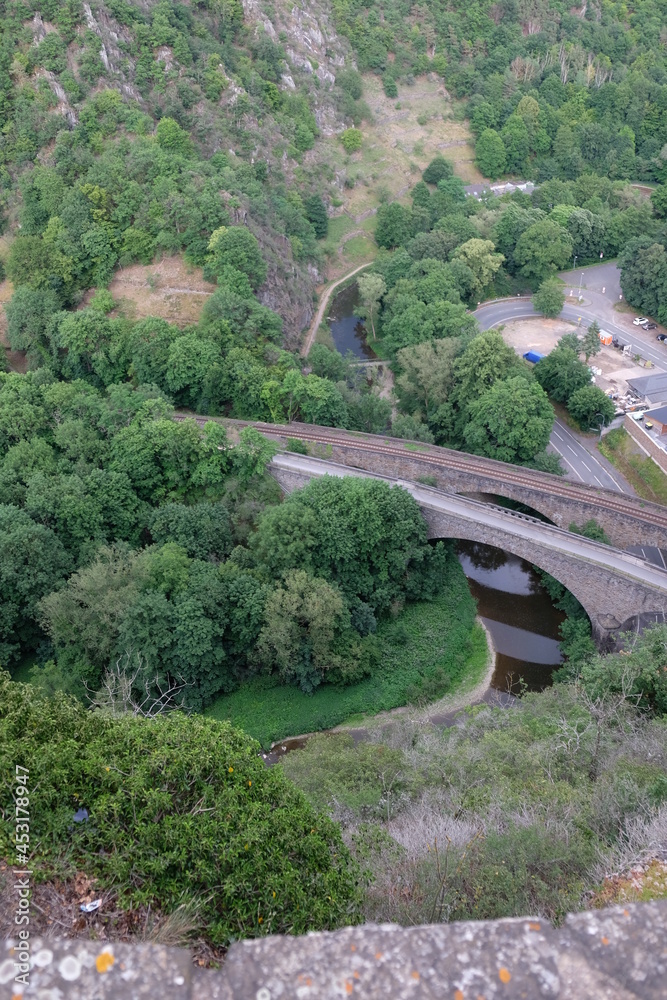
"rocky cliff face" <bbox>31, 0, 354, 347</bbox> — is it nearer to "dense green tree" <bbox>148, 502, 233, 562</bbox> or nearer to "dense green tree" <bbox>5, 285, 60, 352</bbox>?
"dense green tree" <bbox>5, 285, 60, 352</bbox>

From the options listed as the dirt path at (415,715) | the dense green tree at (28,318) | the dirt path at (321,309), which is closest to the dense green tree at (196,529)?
the dirt path at (415,715)

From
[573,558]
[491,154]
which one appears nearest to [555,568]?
[573,558]

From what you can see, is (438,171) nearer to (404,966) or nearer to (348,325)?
(348,325)

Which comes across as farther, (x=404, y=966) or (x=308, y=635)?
(x=308, y=635)

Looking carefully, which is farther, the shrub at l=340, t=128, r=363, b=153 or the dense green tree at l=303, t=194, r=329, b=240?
the shrub at l=340, t=128, r=363, b=153

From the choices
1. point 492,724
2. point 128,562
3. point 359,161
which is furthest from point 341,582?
point 359,161

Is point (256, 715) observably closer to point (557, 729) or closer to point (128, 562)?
point (128, 562)

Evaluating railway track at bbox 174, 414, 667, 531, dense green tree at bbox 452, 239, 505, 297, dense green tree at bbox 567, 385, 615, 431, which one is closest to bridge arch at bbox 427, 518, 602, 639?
railway track at bbox 174, 414, 667, 531
